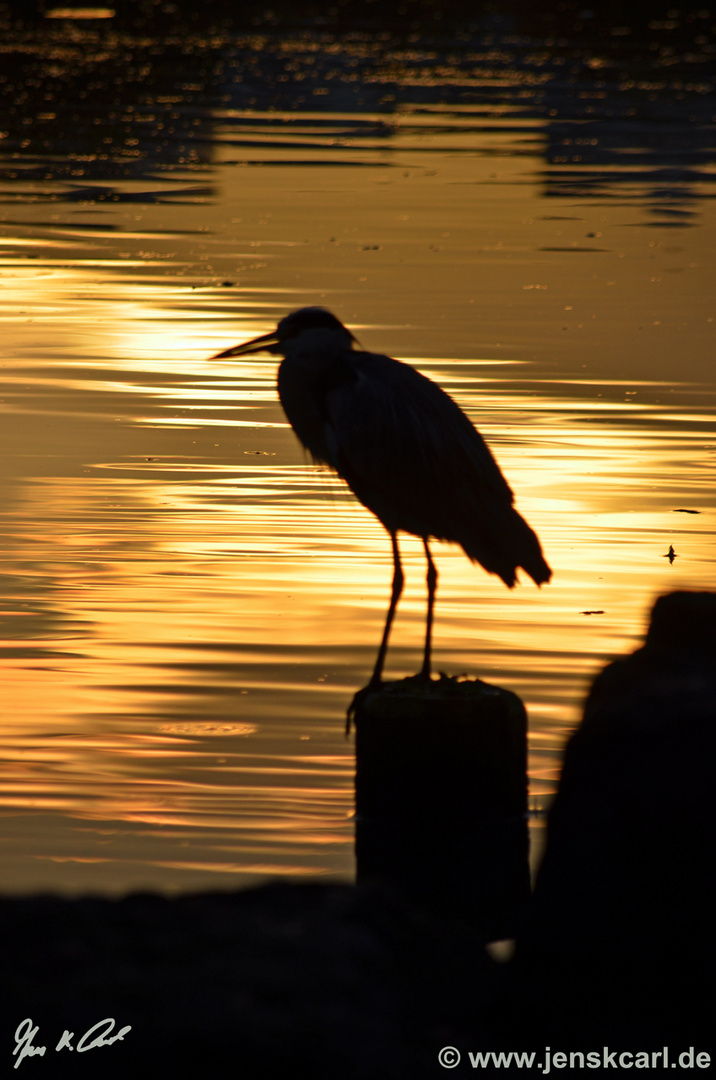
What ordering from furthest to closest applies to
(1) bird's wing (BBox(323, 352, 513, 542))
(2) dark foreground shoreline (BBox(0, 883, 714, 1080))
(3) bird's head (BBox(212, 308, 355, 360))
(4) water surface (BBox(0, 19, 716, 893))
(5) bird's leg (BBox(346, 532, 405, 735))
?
1. (3) bird's head (BBox(212, 308, 355, 360))
2. (1) bird's wing (BBox(323, 352, 513, 542))
3. (4) water surface (BBox(0, 19, 716, 893))
4. (5) bird's leg (BBox(346, 532, 405, 735))
5. (2) dark foreground shoreline (BBox(0, 883, 714, 1080))

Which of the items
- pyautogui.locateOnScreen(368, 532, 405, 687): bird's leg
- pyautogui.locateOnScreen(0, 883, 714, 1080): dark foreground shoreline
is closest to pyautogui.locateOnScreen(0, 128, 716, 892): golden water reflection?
pyautogui.locateOnScreen(368, 532, 405, 687): bird's leg

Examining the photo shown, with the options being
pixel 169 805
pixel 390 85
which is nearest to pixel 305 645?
pixel 169 805

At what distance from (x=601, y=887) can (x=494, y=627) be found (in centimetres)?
340

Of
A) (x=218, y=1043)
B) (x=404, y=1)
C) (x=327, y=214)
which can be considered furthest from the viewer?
(x=404, y=1)

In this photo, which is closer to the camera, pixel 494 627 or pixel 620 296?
pixel 494 627

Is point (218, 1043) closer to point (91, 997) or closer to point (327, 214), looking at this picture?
point (91, 997)

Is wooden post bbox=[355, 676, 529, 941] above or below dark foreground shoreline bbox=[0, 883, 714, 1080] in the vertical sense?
above

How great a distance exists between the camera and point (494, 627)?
7.86 m

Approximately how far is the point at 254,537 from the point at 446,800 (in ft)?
13.9
